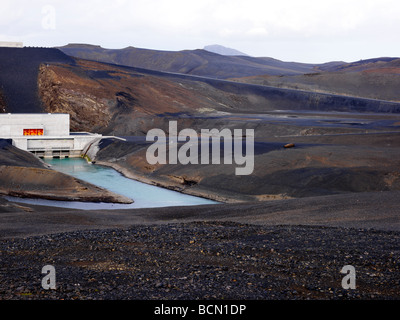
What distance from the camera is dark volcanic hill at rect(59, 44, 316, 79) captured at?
157m

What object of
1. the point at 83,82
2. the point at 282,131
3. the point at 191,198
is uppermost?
the point at 83,82

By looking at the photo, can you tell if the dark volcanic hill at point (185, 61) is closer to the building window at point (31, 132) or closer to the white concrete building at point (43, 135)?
the white concrete building at point (43, 135)

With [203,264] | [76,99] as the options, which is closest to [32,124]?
[76,99]

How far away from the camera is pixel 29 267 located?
1115 centimetres

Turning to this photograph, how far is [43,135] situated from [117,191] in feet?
72.4

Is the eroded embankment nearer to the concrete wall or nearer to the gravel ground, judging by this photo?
the gravel ground

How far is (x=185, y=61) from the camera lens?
6673 inches

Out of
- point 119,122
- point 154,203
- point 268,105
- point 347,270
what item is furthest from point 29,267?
point 268,105

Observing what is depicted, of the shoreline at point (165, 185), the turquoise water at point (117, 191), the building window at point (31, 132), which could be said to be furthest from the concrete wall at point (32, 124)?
the shoreline at point (165, 185)

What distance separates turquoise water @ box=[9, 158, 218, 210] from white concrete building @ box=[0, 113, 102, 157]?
2136 mm

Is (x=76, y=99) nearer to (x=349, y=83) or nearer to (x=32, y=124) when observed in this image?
(x=32, y=124)

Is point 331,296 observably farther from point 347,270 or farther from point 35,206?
point 35,206

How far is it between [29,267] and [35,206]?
16386mm

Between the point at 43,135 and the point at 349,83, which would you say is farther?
the point at 349,83
